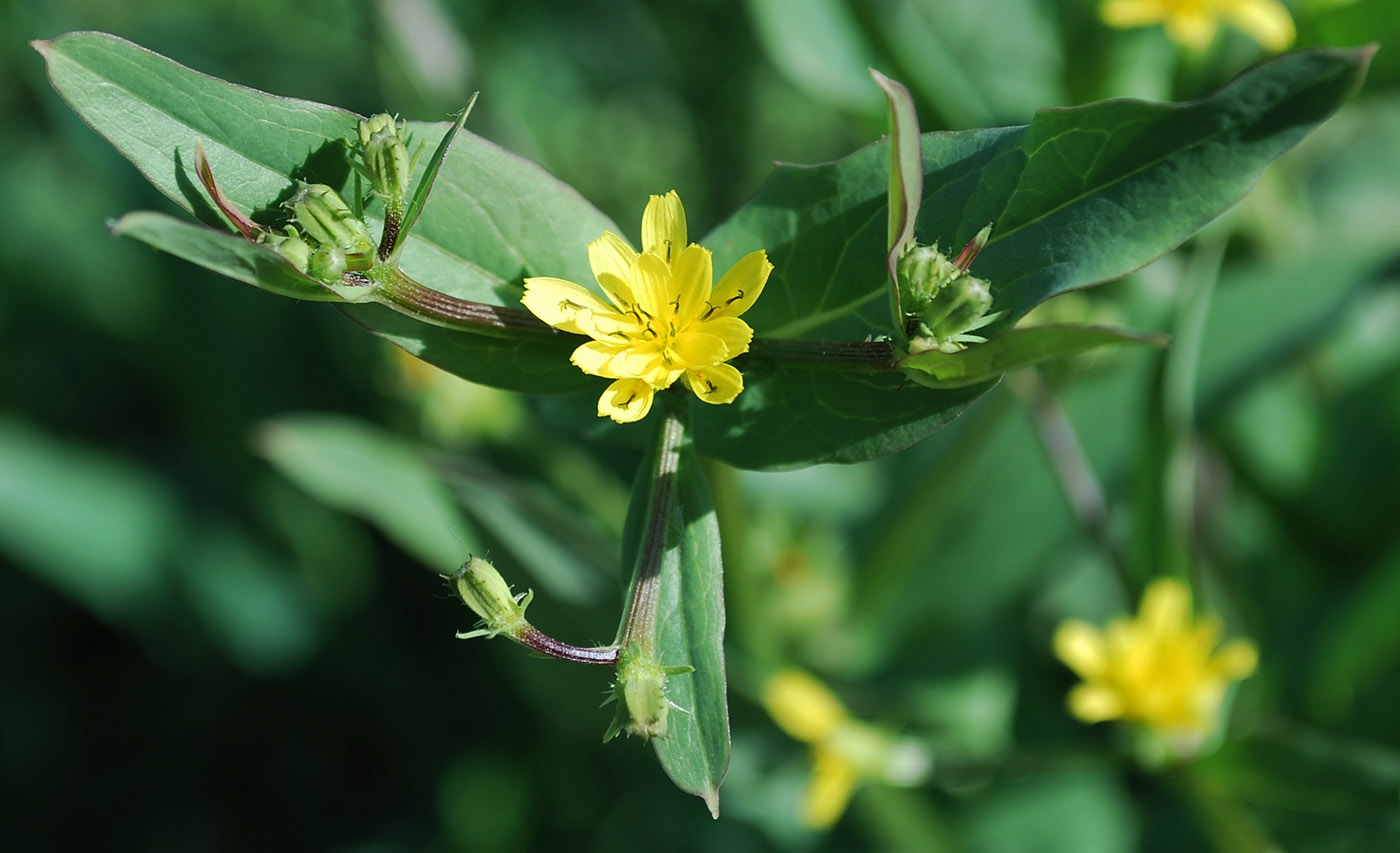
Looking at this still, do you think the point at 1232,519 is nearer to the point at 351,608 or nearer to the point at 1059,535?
the point at 1059,535

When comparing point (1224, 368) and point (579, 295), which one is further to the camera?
point (1224, 368)

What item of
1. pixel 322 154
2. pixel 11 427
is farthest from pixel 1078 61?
pixel 11 427

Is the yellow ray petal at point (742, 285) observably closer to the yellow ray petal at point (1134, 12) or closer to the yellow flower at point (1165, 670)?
the yellow flower at point (1165, 670)

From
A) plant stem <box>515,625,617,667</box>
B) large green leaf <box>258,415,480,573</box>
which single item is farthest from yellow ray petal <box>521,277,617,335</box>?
large green leaf <box>258,415,480,573</box>

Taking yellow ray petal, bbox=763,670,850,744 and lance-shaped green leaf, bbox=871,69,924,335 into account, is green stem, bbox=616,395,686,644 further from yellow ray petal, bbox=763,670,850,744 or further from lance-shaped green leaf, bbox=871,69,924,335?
yellow ray petal, bbox=763,670,850,744

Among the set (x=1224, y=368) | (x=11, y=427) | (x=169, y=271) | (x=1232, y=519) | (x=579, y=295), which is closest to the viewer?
(x=579, y=295)

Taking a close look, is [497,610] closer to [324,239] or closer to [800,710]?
[324,239]

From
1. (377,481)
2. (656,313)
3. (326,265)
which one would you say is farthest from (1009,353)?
(377,481)
